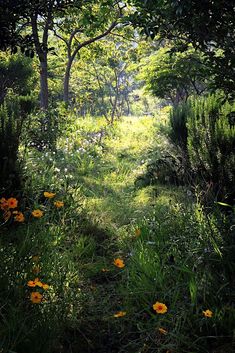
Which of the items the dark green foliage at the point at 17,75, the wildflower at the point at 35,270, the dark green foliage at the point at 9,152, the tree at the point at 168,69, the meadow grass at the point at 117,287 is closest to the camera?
the meadow grass at the point at 117,287

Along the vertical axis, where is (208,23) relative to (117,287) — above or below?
above

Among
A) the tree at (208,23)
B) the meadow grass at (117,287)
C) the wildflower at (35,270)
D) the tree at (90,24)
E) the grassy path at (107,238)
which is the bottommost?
the grassy path at (107,238)

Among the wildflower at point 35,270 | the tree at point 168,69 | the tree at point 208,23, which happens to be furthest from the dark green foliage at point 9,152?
the tree at point 168,69

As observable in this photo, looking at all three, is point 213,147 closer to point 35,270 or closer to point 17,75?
point 35,270

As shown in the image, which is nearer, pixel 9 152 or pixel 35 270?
pixel 35 270

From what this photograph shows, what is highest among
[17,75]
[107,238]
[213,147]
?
[17,75]

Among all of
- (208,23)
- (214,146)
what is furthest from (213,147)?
(208,23)

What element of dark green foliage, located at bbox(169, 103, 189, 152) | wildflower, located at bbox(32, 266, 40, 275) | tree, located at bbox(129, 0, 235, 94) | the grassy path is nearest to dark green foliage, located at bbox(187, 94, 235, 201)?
the grassy path

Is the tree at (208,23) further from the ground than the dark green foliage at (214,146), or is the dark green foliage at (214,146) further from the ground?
the tree at (208,23)

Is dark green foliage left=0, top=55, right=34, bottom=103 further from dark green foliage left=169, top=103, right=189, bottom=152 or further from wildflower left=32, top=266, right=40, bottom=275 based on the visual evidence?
wildflower left=32, top=266, right=40, bottom=275

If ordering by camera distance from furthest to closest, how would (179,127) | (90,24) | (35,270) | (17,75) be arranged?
(17,75), (90,24), (179,127), (35,270)

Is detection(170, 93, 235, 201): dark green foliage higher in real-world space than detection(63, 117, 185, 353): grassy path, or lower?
higher

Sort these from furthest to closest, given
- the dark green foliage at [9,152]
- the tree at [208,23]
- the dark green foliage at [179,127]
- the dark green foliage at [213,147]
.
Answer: the dark green foliage at [179,127]
the dark green foliage at [213,147]
the dark green foliage at [9,152]
the tree at [208,23]

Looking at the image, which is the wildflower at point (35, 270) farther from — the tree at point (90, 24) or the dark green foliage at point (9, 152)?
the tree at point (90, 24)
